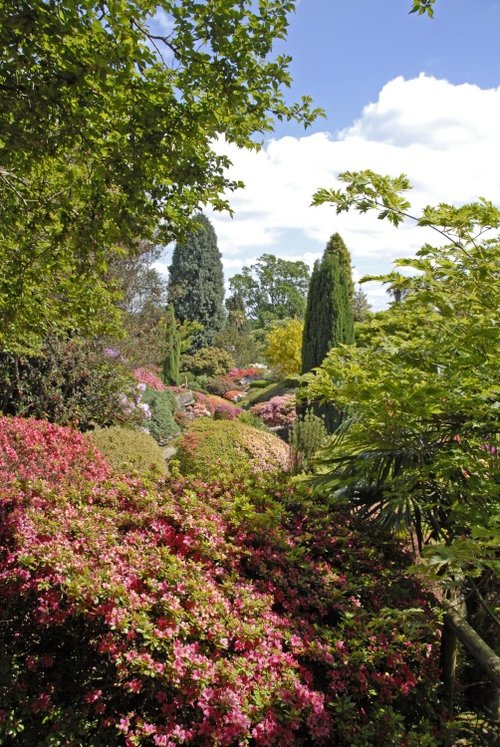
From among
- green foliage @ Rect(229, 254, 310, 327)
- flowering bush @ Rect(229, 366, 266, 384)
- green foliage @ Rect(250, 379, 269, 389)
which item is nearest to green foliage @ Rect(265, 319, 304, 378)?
green foliage @ Rect(250, 379, 269, 389)

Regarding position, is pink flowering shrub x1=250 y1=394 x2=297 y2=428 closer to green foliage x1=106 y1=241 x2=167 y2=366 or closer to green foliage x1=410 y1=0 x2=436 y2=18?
green foliage x1=106 y1=241 x2=167 y2=366

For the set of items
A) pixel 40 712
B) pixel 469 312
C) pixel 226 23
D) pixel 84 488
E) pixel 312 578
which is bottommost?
pixel 40 712

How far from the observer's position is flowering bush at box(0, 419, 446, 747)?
2311mm

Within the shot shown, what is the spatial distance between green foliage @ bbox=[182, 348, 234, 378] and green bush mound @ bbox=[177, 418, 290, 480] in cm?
1811

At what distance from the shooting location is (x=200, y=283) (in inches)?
1374

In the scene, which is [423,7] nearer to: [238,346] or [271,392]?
[271,392]

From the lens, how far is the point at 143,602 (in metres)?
2.49

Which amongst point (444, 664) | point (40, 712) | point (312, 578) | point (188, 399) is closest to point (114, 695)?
point (40, 712)

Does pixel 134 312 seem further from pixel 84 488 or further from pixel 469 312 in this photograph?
pixel 469 312

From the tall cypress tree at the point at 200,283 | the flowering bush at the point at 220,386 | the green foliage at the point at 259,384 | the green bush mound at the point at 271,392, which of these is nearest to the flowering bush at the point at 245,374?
the flowering bush at the point at 220,386

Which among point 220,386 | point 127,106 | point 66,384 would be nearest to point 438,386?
point 127,106

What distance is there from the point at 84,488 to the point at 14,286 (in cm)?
223

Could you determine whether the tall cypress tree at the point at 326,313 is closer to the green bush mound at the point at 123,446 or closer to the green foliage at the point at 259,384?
the green bush mound at the point at 123,446

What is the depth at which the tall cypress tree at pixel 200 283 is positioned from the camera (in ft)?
113
